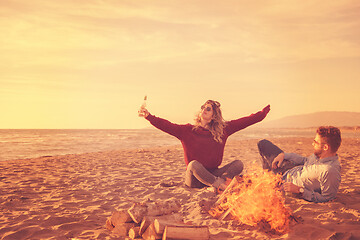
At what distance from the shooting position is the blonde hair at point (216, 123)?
5.71m

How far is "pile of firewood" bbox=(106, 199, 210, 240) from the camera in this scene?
334cm

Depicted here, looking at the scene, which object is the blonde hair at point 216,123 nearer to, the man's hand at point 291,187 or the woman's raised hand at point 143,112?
the woman's raised hand at point 143,112

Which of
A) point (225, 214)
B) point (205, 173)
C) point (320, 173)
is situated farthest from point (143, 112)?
point (320, 173)

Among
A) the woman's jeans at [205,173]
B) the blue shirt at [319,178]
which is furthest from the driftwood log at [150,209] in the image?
the blue shirt at [319,178]

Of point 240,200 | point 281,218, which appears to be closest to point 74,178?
point 240,200

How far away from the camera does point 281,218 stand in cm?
377

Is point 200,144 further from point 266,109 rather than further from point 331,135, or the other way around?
point 331,135

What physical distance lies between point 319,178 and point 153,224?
272cm

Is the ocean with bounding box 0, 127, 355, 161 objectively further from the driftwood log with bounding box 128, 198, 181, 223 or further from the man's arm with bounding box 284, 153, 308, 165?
the man's arm with bounding box 284, 153, 308, 165

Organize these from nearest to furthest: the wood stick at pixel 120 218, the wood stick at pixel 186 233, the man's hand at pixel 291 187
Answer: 1. the wood stick at pixel 186 233
2. the wood stick at pixel 120 218
3. the man's hand at pixel 291 187

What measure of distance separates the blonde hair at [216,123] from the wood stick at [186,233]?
2569mm

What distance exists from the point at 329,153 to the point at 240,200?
1624 mm

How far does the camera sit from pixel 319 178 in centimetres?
432

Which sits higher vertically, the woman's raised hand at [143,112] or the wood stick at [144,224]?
the woman's raised hand at [143,112]
